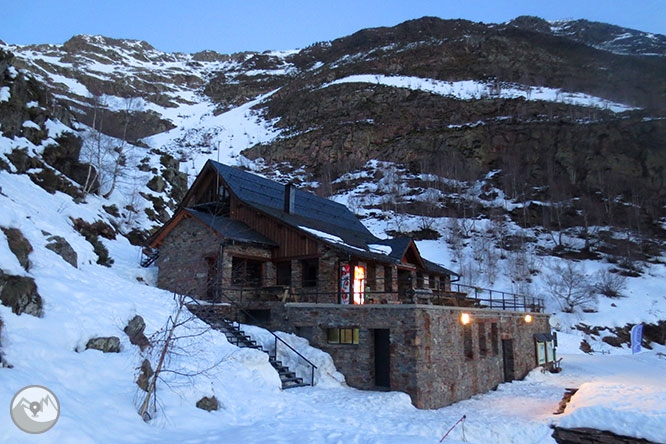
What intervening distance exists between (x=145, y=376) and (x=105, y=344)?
163 cm

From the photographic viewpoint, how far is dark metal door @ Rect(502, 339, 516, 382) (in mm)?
20219

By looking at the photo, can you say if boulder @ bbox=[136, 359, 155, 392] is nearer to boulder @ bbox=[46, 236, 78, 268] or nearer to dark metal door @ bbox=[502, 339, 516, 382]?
boulder @ bbox=[46, 236, 78, 268]

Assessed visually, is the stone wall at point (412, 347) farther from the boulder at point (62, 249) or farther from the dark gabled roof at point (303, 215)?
the boulder at point (62, 249)

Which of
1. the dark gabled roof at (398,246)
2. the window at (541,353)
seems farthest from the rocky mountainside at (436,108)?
the window at (541,353)

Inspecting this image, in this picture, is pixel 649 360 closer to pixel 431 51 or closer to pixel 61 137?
pixel 61 137

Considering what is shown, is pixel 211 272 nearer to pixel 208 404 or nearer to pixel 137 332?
pixel 137 332

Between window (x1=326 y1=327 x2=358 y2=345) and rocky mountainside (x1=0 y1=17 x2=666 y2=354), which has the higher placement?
rocky mountainside (x1=0 y1=17 x2=666 y2=354)

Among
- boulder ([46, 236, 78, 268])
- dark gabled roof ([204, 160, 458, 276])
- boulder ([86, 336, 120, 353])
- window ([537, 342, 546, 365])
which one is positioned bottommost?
window ([537, 342, 546, 365])

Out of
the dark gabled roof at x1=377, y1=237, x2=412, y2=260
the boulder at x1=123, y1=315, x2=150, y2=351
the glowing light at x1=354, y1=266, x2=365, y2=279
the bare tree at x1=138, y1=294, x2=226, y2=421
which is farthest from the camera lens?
the dark gabled roof at x1=377, y1=237, x2=412, y2=260

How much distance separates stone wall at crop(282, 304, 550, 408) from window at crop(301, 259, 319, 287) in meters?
3.75

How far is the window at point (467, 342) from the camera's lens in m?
16.7

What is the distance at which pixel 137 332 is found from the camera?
11375mm

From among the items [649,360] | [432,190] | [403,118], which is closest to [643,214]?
[432,190]

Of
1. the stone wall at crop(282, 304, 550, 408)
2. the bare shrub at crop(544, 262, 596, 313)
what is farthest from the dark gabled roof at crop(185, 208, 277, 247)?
the bare shrub at crop(544, 262, 596, 313)
